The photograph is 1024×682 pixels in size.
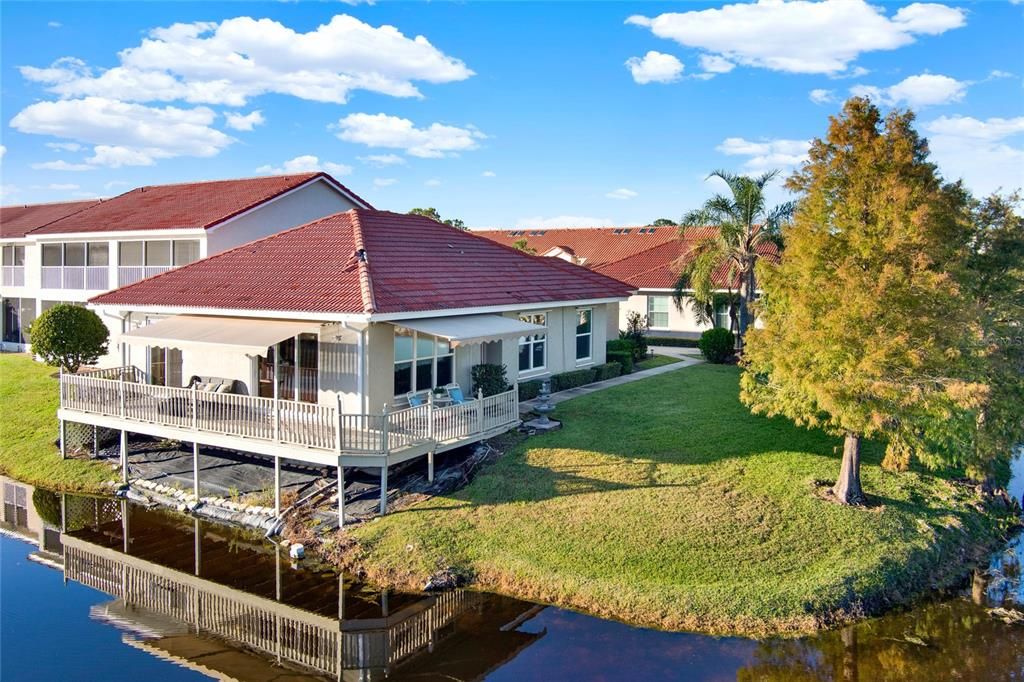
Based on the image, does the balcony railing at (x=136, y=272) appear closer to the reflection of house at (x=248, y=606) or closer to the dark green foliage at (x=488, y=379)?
the reflection of house at (x=248, y=606)

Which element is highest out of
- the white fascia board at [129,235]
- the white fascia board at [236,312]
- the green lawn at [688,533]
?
the white fascia board at [129,235]

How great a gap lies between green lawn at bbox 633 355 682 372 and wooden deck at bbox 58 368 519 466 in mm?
13707

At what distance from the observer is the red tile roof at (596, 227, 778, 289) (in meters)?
42.3

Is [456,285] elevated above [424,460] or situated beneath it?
elevated above

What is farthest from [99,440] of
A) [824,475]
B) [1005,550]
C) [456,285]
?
[1005,550]

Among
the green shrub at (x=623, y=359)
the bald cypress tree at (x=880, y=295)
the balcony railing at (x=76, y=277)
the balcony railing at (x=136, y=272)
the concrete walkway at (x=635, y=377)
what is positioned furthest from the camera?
the balcony railing at (x=76, y=277)

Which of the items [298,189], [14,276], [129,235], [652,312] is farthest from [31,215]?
[652,312]

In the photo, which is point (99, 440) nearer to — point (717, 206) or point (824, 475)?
point (824, 475)

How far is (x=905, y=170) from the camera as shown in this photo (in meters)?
16.4

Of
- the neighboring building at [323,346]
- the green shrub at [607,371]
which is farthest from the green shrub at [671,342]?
the neighboring building at [323,346]

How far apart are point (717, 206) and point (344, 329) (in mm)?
19118

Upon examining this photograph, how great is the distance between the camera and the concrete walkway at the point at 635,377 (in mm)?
24388

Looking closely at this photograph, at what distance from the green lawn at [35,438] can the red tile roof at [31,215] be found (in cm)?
1020

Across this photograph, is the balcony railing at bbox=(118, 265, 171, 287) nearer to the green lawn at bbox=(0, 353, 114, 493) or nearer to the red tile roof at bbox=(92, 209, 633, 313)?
the green lawn at bbox=(0, 353, 114, 493)
